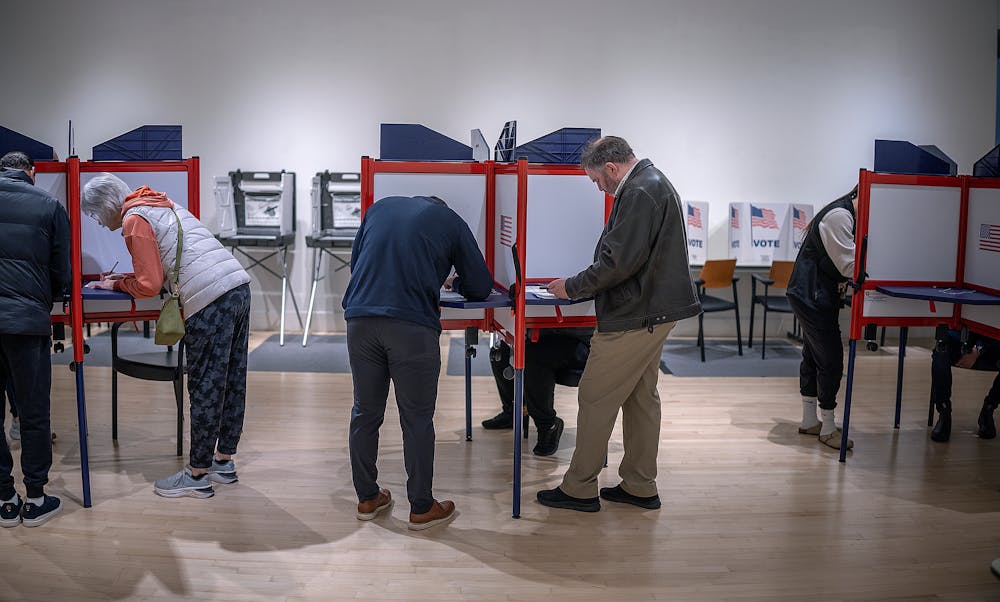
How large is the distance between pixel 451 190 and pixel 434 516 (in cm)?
141

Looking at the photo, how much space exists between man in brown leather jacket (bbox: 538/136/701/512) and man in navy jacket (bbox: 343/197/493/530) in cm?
46

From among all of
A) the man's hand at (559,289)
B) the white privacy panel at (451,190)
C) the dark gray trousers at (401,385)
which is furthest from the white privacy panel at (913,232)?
the dark gray trousers at (401,385)

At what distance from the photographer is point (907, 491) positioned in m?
3.83

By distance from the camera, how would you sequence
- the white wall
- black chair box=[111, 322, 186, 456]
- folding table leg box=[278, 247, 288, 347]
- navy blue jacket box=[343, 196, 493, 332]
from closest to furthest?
navy blue jacket box=[343, 196, 493, 332], black chair box=[111, 322, 186, 456], folding table leg box=[278, 247, 288, 347], the white wall

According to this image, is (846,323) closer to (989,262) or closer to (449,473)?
(989,262)

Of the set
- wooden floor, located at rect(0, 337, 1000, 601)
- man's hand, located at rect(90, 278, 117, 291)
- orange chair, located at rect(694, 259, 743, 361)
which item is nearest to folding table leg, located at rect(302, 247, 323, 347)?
wooden floor, located at rect(0, 337, 1000, 601)

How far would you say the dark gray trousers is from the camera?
3111 mm

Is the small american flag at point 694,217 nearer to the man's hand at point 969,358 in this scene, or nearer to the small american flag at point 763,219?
the small american flag at point 763,219

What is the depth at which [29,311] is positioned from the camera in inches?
124

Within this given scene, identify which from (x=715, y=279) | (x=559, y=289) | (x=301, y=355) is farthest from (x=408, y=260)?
(x=715, y=279)

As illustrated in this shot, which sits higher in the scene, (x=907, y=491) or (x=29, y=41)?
(x=29, y=41)

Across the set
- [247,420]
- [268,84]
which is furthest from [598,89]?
[247,420]

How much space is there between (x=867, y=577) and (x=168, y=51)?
21.2 ft

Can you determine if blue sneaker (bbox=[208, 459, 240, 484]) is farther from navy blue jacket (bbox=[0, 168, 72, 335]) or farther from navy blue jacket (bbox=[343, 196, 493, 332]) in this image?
navy blue jacket (bbox=[343, 196, 493, 332])
